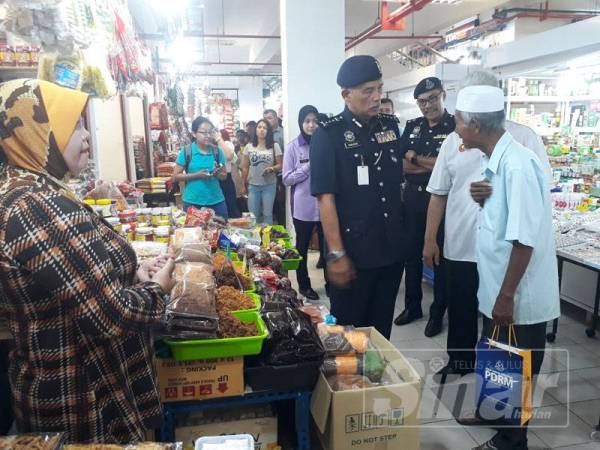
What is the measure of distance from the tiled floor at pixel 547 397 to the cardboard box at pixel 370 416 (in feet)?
1.97

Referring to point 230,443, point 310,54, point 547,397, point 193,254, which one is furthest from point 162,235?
point 310,54

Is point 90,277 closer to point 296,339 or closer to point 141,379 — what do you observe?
point 141,379

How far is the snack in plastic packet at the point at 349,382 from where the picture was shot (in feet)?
6.56

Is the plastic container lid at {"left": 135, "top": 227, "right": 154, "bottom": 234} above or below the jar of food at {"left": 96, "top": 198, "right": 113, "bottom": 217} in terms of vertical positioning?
below

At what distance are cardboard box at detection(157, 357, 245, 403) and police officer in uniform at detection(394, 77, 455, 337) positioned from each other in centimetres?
197

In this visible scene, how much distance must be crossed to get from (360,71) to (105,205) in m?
2.06

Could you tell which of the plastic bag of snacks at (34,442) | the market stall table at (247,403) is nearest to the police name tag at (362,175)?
the market stall table at (247,403)

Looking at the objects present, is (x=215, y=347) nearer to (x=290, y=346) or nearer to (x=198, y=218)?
(x=290, y=346)

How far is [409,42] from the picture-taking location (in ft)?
38.2

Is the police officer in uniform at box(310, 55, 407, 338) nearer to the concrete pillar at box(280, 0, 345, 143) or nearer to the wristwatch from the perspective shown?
the wristwatch

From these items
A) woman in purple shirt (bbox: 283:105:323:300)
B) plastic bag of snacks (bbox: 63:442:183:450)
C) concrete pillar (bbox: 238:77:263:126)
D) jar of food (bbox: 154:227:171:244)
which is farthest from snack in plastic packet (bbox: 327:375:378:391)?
concrete pillar (bbox: 238:77:263:126)

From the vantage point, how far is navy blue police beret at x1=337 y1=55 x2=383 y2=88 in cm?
227

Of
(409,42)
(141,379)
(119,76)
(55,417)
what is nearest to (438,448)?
(141,379)

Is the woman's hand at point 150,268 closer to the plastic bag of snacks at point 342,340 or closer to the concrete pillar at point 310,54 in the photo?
the plastic bag of snacks at point 342,340
